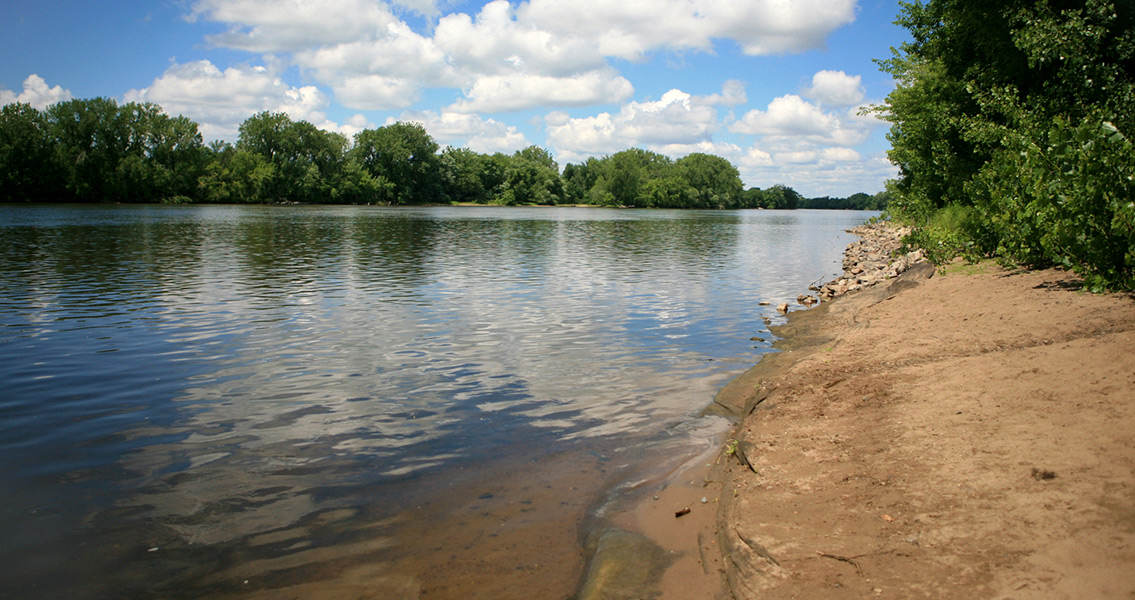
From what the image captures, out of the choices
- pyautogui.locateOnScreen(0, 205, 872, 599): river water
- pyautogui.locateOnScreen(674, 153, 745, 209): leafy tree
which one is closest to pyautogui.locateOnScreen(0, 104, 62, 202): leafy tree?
pyautogui.locateOnScreen(0, 205, 872, 599): river water

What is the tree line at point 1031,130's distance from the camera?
32.3 feet

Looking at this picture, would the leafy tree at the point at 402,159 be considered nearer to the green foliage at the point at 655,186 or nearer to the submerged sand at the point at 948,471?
the green foliage at the point at 655,186

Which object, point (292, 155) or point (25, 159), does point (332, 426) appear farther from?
point (292, 155)

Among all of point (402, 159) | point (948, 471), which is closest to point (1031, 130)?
point (948, 471)

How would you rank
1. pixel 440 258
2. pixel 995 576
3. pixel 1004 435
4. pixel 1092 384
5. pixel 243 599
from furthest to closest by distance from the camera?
pixel 440 258, pixel 1092 384, pixel 1004 435, pixel 243 599, pixel 995 576

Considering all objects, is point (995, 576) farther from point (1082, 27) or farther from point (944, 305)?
point (1082, 27)

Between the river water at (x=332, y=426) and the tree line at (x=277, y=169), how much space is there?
107 metres

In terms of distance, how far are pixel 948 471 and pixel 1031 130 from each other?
13044mm

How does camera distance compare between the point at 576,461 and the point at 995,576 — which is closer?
the point at 995,576

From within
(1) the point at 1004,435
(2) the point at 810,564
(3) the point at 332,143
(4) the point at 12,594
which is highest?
(3) the point at 332,143

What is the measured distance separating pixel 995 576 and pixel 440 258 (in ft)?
99.1

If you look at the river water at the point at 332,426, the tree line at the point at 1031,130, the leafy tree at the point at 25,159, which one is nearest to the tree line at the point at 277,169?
the leafy tree at the point at 25,159

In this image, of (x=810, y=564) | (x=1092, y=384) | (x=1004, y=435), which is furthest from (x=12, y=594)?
(x=1092, y=384)

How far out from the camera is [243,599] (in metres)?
5.31
